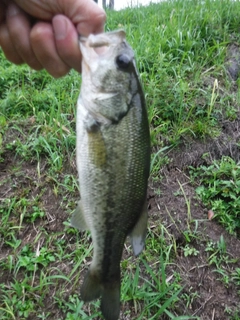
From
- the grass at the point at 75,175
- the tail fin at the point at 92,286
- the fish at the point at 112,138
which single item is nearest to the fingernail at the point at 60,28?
the fish at the point at 112,138

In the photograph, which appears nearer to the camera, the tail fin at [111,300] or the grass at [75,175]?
the tail fin at [111,300]

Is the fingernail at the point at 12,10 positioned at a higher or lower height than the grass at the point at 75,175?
higher

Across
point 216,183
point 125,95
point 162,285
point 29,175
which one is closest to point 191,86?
point 216,183

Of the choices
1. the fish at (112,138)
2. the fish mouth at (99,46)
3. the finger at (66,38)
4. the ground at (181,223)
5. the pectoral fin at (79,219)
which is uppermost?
the finger at (66,38)

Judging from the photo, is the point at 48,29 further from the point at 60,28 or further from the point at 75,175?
the point at 75,175

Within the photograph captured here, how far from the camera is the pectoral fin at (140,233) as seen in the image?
5.04ft

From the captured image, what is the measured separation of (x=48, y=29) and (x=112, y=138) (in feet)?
1.98

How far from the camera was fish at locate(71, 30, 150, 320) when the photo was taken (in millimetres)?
1471

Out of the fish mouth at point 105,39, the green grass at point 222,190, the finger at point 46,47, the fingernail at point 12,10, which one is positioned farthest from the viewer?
the green grass at point 222,190

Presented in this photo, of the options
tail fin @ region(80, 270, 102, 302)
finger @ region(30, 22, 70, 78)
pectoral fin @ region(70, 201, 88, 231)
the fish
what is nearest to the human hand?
finger @ region(30, 22, 70, 78)

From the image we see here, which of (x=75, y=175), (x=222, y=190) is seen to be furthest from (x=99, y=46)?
(x=222, y=190)

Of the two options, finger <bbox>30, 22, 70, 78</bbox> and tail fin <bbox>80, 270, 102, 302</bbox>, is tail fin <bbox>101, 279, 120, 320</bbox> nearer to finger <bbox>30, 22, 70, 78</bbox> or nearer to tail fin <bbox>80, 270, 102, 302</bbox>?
tail fin <bbox>80, 270, 102, 302</bbox>

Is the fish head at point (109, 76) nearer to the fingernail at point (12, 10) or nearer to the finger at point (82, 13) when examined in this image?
the finger at point (82, 13)

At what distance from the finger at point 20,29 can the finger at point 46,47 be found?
0.06 m
